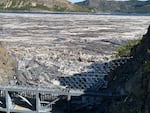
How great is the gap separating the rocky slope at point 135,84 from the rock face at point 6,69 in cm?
577

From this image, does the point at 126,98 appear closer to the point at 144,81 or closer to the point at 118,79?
the point at 144,81

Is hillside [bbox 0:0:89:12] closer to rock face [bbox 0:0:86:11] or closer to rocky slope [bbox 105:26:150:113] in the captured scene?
rock face [bbox 0:0:86:11]

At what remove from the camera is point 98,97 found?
60.9 ft

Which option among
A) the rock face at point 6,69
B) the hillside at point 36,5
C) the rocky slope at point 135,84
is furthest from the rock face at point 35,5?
the rocky slope at point 135,84

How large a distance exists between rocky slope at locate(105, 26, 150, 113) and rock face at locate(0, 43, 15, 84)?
18.9 ft

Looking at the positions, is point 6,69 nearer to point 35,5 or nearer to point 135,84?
point 135,84

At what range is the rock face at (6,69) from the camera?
2319 cm

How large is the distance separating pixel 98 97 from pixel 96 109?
535 mm

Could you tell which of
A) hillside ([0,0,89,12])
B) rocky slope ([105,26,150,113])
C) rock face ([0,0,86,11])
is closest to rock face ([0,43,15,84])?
rocky slope ([105,26,150,113])

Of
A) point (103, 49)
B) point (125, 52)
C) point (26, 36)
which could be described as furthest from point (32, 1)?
point (125, 52)

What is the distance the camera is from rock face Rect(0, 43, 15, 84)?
23188mm

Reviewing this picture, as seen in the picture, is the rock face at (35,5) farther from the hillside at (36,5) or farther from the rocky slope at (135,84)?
the rocky slope at (135,84)

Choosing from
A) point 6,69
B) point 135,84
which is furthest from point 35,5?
point 135,84

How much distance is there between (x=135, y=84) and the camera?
16.4 meters
